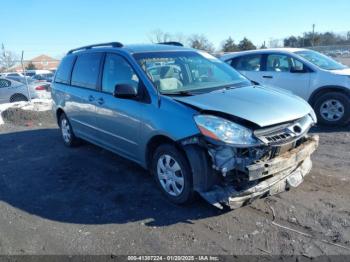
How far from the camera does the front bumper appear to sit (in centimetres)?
347

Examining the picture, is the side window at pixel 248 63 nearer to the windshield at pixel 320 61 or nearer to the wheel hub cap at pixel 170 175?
the windshield at pixel 320 61

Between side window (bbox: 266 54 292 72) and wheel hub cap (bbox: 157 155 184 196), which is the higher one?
side window (bbox: 266 54 292 72)

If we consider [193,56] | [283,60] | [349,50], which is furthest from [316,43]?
[193,56]

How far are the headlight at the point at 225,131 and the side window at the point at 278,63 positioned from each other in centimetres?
542

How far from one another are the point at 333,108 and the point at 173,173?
16.6 feet

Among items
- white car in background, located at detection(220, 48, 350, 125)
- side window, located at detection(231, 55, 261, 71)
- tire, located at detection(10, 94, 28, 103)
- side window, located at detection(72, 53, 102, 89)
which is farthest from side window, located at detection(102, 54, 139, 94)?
tire, located at detection(10, 94, 28, 103)

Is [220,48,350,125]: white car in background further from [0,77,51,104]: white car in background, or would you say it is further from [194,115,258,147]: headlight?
[0,77,51,104]: white car in background

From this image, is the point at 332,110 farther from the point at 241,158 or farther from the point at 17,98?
the point at 17,98

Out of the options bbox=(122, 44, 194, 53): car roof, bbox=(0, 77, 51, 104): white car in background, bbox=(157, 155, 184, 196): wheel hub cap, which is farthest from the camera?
bbox=(0, 77, 51, 104): white car in background

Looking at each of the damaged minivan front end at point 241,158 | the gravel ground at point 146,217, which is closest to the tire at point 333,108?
the gravel ground at point 146,217

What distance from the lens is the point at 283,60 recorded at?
330 inches

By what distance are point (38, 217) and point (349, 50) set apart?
4229cm

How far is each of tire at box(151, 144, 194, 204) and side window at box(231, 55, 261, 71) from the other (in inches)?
219

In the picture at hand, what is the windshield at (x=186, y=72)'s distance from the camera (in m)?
4.36
